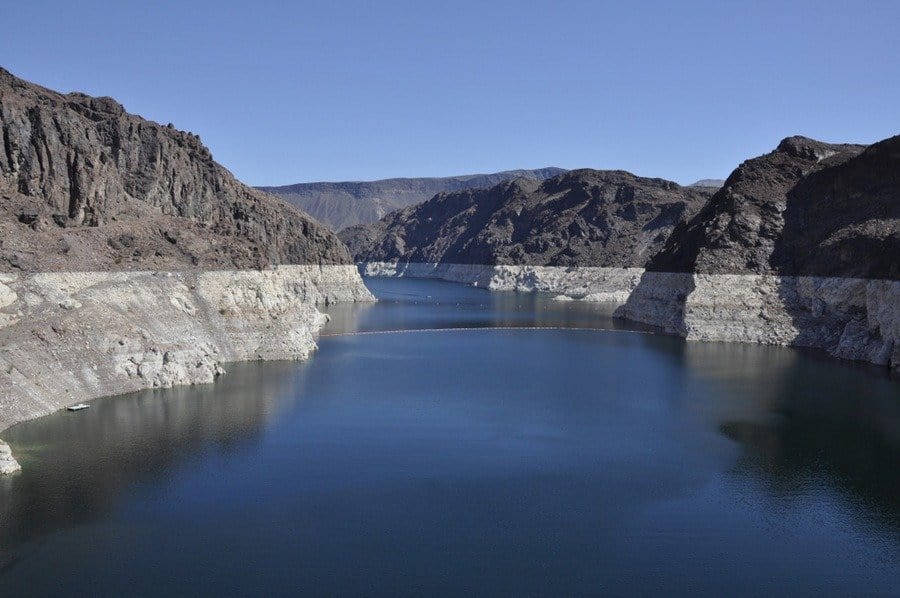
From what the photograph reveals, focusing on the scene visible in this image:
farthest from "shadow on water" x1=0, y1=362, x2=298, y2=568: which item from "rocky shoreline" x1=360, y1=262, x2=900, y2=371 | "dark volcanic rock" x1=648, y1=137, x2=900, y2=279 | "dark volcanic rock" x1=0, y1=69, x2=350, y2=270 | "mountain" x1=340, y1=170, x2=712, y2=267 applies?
"mountain" x1=340, y1=170, x2=712, y2=267

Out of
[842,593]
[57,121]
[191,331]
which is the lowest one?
[842,593]

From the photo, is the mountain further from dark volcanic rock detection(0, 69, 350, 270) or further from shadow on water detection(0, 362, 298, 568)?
shadow on water detection(0, 362, 298, 568)

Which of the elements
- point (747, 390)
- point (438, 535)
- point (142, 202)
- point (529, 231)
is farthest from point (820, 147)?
point (529, 231)

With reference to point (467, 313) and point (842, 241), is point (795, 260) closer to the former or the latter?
point (842, 241)

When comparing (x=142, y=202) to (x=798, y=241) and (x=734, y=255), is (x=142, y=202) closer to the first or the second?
(x=734, y=255)

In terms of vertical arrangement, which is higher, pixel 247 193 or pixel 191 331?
pixel 247 193

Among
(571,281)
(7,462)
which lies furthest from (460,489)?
(571,281)

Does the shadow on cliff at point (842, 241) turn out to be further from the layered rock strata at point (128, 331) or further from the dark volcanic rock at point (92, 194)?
the dark volcanic rock at point (92, 194)
